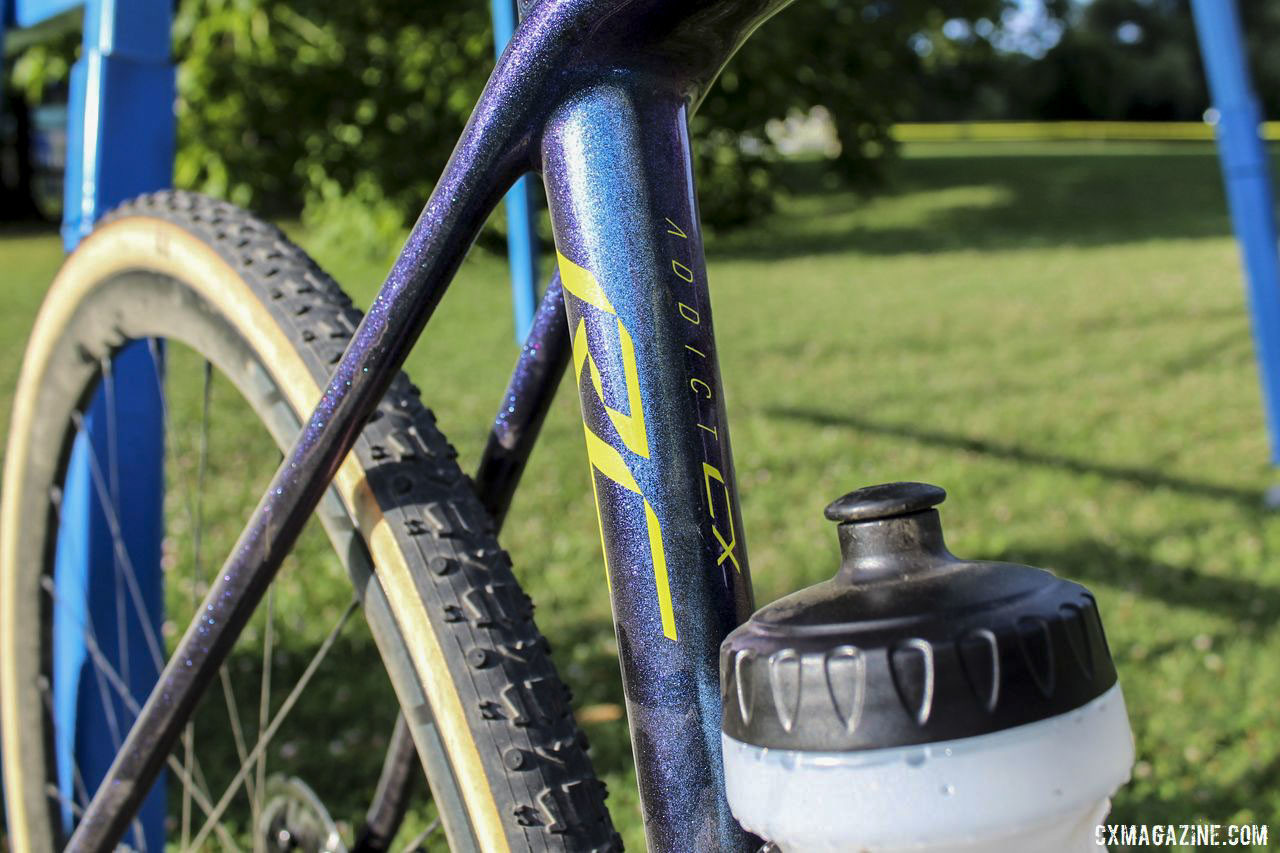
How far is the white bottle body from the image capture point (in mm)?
576

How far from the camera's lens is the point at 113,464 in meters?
1.71

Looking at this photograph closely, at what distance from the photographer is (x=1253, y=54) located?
110 ft

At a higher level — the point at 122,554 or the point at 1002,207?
the point at 1002,207

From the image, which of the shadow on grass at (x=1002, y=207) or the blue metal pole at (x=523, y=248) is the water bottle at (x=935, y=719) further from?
the shadow on grass at (x=1002, y=207)

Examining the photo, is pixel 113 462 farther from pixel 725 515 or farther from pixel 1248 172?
pixel 1248 172

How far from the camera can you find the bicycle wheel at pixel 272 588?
900 mm

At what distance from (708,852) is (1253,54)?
1476 inches

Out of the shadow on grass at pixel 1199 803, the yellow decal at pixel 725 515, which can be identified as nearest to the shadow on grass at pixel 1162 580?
the shadow on grass at pixel 1199 803

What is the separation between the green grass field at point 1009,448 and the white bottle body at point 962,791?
171cm

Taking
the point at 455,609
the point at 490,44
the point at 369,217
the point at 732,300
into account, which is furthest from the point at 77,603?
the point at 369,217

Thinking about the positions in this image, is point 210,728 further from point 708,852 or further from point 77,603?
point 708,852

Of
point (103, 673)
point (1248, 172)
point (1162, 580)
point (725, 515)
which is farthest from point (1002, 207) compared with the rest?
point (725, 515)

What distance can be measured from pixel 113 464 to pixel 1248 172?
12.0 feet

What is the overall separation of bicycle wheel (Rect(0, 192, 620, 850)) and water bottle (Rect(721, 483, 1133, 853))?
0.30 m
